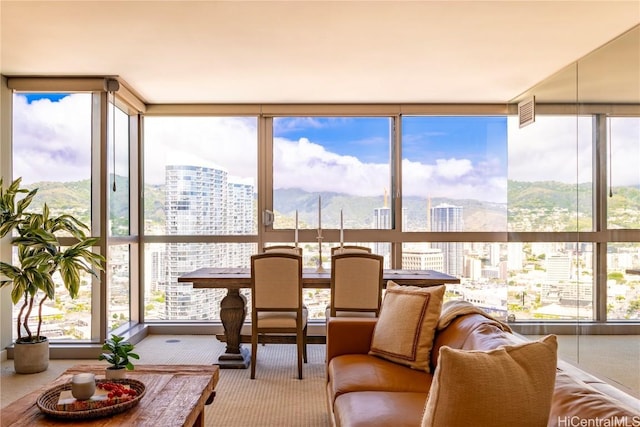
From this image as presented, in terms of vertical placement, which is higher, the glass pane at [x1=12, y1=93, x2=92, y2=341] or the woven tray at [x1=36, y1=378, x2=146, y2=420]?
the glass pane at [x1=12, y1=93, x2=92, y2=341]

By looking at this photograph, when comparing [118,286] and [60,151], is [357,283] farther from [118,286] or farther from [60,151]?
[60,151]

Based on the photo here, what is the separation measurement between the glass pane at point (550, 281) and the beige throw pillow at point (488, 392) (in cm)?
302

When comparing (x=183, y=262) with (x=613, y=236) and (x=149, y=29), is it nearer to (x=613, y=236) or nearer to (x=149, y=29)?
(x=149, y=29)

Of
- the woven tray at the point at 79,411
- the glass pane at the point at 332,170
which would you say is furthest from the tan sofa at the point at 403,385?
the glass pane at the point at 332,170

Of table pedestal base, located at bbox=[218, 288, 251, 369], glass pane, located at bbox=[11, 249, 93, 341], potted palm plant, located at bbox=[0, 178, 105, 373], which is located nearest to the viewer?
potted palm plant, located at bbox=[0, 178, 105, 373]

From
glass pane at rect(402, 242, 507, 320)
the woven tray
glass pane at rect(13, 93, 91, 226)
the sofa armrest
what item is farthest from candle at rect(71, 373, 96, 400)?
glass pane at rect(402, 242, 507, 320)

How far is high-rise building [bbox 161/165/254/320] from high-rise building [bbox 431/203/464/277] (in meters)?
2.18

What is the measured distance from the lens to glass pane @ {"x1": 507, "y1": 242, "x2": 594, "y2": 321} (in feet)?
13.3

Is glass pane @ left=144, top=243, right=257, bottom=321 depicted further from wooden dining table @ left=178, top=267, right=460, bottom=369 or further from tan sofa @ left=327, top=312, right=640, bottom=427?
tan sofa @ left=327, top=312, right=640, bottom=427

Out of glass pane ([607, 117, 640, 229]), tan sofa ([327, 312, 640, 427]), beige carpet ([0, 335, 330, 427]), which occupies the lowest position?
beige carpet ([0, 335, 330, 427])

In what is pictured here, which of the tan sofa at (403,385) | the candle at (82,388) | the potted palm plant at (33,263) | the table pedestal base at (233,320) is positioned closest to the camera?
the tan sofa at (403,385)

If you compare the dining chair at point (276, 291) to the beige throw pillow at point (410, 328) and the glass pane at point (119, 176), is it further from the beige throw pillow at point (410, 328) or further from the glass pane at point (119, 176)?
the glass pane at point (119, 176)

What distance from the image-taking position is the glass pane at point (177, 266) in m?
5.68

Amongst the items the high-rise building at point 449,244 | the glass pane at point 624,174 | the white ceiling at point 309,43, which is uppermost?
the white ceiling at point 309,43
